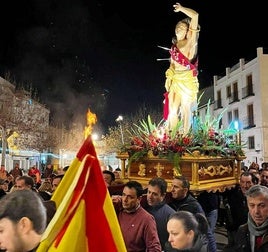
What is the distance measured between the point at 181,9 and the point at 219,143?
3.21m

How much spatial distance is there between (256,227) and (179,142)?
11.5 ft

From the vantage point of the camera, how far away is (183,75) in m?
8.15

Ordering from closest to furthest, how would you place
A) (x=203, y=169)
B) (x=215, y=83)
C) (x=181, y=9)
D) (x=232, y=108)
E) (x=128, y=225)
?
1. (x=128, y=225)
2. (x=203, y=169)
3. (x=181, y=9)
4. (x=232, y=108)
5. (x=215, y=83)

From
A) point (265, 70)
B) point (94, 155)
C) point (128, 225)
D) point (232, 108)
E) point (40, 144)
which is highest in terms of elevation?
point (265, 70)

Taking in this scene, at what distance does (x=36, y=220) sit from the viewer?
2.02 metres

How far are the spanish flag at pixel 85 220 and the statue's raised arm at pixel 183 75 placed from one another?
6025 millimetres

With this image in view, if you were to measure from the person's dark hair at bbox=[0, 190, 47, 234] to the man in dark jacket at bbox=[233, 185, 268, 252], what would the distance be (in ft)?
6.80

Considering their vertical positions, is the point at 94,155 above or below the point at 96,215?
above

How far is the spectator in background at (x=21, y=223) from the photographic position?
1.96 metres

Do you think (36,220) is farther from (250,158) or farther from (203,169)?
(250,158)

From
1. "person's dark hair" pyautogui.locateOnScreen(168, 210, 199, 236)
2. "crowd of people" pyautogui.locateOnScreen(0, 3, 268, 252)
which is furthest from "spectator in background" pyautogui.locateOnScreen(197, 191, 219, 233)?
"person's dark hair" pyautogui.locateOnScreen(168, 210, 199, 236)

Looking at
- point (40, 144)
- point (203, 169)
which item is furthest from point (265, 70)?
point (203, 169)

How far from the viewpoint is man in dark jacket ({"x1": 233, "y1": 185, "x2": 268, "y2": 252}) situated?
3263 mm

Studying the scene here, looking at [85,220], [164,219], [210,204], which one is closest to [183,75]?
[210,204]
